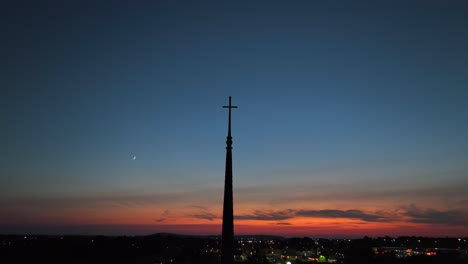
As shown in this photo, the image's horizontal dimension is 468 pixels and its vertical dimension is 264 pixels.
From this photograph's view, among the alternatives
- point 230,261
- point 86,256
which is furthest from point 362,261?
point 86,256

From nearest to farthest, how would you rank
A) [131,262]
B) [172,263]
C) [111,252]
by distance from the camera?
1. [172,263]
2. [131,262]
3. [111,252]

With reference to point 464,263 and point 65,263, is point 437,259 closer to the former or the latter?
point 464,263

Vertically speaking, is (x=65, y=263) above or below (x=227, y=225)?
below

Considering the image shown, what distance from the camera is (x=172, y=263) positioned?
348 feet

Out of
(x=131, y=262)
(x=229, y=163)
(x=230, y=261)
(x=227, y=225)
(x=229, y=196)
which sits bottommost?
(x=131, y=262)

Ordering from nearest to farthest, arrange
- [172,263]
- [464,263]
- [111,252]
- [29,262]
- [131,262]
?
1. [464,263]
2. [29,262]
3. [172,263]
4. [131,262]
5. [111,252]

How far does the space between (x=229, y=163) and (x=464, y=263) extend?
175 feet

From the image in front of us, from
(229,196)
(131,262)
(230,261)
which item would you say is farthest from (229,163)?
(131,262)

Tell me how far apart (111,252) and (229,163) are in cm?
14447

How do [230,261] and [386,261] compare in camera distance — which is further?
[386,261]

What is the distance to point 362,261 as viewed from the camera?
5631 centimetres

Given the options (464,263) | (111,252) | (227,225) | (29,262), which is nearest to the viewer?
(227,225)

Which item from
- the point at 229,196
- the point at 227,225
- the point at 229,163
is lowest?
the point at 227,225

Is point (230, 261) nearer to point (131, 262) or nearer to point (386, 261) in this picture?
point (386, 261)
